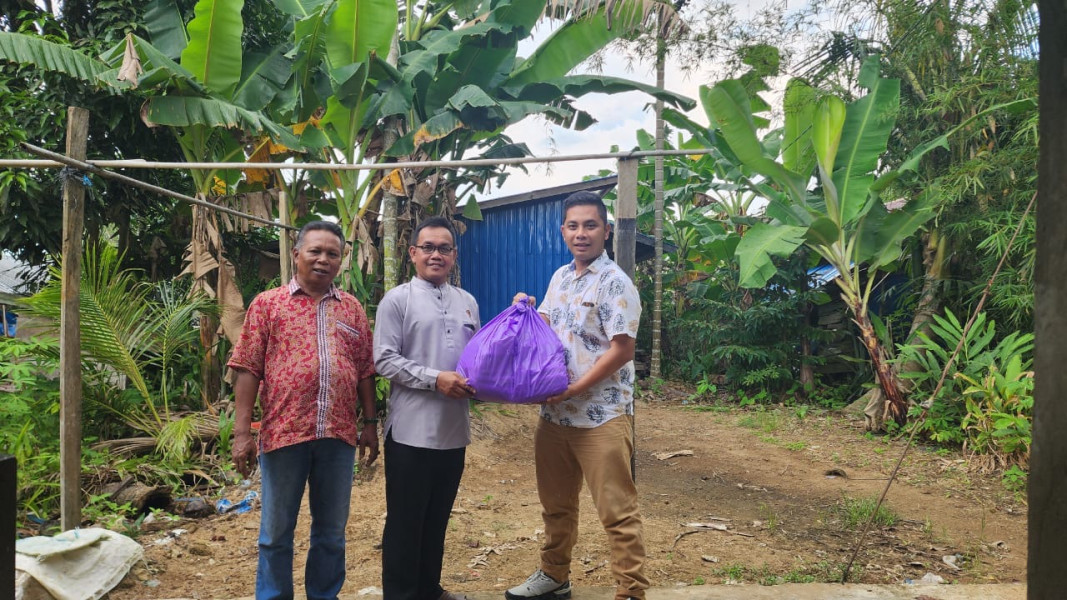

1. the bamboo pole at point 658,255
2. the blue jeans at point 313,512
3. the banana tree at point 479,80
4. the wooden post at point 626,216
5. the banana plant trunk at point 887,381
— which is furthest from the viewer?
the bamboo pole at point 658,255

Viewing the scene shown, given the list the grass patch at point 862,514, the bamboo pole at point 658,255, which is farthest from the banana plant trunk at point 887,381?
the bamboo pole at point 658,255

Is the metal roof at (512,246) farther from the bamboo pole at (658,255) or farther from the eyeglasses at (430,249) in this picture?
the eyeglasses at (430,249)

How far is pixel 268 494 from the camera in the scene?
94.0 inches

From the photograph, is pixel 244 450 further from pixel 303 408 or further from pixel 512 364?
pixel 512 364

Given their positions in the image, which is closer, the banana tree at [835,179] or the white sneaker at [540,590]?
the white sneaker at [540,590]

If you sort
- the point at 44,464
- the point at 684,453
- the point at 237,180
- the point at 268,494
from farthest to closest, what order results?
1. the point at 237,180
2. the point at 684,453
3. the point at 44,464
4. the point at 268,494

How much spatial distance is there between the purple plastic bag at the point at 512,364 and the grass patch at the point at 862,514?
10.3 feet

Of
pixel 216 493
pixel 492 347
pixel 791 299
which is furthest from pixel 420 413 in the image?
pixel 791 299

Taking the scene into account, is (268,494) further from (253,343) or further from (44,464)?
(44,464)

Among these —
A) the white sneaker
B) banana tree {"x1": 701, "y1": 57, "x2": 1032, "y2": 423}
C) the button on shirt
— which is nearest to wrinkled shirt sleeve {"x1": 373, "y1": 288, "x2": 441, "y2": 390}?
the button on shirt

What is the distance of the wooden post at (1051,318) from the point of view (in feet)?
4.99

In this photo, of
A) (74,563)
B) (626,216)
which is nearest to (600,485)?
(626,216)

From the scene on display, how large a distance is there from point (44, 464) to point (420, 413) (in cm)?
354

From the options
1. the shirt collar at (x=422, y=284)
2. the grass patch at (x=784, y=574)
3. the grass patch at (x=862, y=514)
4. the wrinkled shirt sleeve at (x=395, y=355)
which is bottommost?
the grass patch at (x=862, y=514)
